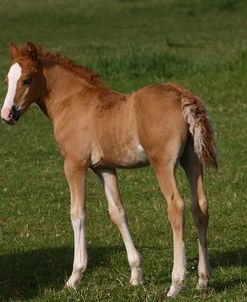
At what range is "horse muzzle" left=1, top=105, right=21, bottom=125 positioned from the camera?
27.6 feet

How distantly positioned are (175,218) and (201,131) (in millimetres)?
673

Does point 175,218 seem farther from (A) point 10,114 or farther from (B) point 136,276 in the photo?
(A) point 10,114

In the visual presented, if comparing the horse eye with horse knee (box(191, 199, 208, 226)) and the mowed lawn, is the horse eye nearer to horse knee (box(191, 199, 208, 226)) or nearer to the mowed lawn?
the mowed lawn

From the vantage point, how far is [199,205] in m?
8.00

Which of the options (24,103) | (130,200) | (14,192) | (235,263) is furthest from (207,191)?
(24,103)

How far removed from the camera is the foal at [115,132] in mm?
7734

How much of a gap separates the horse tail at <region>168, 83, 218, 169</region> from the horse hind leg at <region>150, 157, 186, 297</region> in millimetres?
239

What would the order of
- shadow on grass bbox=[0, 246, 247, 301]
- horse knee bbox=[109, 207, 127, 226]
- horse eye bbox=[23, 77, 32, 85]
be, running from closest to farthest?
1. shadow on grass bbox=[0, 246, 247, 301]
2. horse eye bbox=[23, 77, 32, 85]
3. horse knee bbox=[109, 207, 127, 226]

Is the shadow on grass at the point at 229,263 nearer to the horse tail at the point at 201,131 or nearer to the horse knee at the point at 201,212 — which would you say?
the horse knee at the point at 201,212

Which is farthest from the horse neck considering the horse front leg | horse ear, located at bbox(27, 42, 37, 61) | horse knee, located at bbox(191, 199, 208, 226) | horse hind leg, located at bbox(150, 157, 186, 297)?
horse knee, located at bbox(191, 199, 208, 226)

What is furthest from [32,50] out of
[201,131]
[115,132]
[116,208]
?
[201,131]

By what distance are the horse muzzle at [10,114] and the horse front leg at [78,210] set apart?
55 centimetres

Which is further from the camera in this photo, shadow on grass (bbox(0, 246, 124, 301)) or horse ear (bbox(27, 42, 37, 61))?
horse ear (bbox(27, 42, 37, 61))

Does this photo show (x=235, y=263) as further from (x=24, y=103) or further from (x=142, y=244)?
(x=24, y=103)
